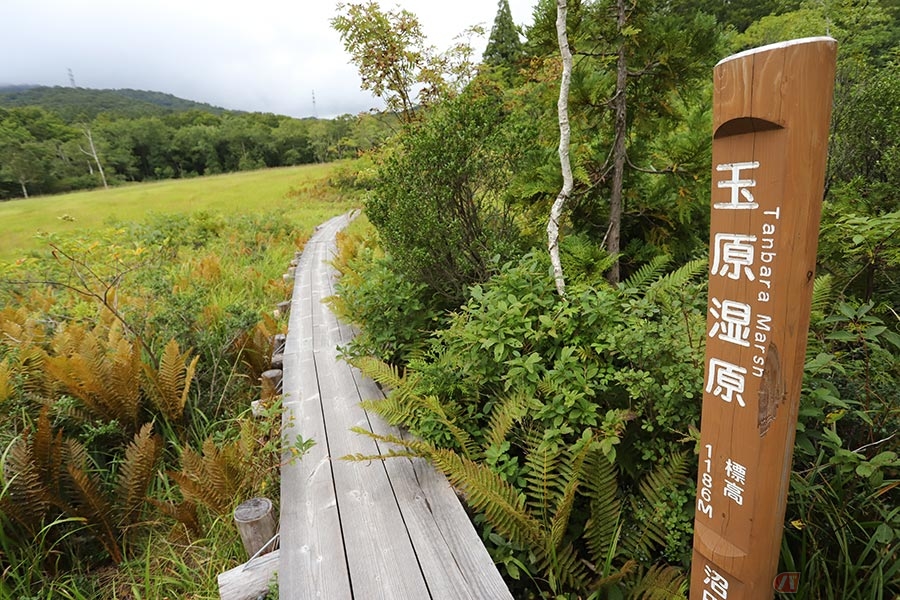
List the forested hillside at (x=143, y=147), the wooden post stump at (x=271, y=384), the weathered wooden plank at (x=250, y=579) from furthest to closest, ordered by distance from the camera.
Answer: the forested hillside at (x=143, y=147) → the wooden post stump at (x=271, y=384) → the weathered wooden plank at (x=250, y=579)

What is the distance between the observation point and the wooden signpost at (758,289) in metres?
1.04

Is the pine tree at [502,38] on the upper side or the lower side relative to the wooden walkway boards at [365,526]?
upper

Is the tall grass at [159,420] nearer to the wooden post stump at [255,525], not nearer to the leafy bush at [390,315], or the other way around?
the wooden post stump at [255,525]

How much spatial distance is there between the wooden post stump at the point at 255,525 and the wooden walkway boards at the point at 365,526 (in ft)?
0.33

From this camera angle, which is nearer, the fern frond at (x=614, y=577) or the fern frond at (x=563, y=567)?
the fern frond at (x=614, y=577)

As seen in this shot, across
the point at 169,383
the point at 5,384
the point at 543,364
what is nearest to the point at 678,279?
the point at 543,364

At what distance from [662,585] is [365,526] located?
4.76 feet

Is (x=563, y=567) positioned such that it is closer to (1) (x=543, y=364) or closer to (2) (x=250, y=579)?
(1) (x=543, y=364)

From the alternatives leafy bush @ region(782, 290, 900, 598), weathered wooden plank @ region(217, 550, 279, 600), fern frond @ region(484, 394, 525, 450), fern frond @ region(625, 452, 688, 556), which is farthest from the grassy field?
leafy bush @ region(782, 290, 900, 598)

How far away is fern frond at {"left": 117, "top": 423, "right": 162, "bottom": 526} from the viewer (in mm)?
2889

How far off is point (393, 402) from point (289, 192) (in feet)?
75.9

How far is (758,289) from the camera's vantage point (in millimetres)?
1146

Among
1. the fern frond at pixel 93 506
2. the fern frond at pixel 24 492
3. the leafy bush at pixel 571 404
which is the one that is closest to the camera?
the leafy bush at pixel 571 404

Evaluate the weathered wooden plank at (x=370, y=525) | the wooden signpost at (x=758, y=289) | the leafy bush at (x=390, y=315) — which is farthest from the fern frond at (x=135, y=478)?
the wooden signpost at (x=758, y=289)
